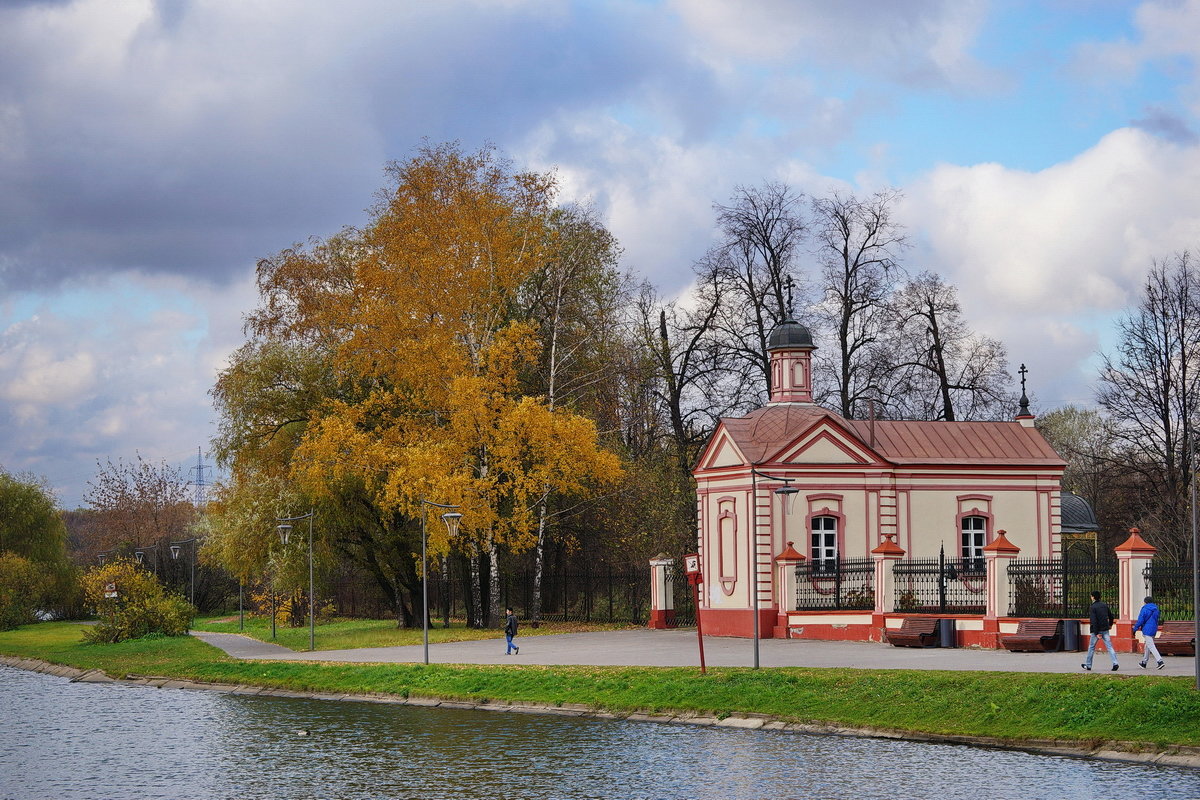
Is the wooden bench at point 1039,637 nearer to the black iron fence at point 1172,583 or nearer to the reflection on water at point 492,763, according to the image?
the black iron fence at point 1172,583

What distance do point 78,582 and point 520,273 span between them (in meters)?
37.2

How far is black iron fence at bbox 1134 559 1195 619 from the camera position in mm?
28578

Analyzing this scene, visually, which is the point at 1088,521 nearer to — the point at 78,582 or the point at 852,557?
the point at 852,557

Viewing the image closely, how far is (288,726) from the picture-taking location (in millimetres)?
25828

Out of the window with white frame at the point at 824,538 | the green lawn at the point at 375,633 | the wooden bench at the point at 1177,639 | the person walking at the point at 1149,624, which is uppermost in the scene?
the window with white frame at the point at 824,538

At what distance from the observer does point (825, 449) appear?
40.5 meters

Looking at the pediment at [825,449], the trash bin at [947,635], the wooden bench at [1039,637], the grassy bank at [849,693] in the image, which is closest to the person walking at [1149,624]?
the grassy bank at [849,693]

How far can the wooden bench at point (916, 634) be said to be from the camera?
1309 inches

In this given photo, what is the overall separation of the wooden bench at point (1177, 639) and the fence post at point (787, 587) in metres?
12.3

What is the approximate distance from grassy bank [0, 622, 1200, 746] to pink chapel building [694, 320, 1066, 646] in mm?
11014

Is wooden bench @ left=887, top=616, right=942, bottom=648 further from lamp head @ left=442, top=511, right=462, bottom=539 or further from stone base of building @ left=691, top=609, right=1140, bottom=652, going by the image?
lamp head @ left=442, top=511, right=462, bottom=539

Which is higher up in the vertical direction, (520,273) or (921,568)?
(520,273)

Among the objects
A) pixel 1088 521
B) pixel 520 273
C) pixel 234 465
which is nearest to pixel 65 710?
pixel 234 465

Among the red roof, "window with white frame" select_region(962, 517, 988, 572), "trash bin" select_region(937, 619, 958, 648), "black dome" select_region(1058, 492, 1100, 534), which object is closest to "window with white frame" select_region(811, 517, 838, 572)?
the red roof
